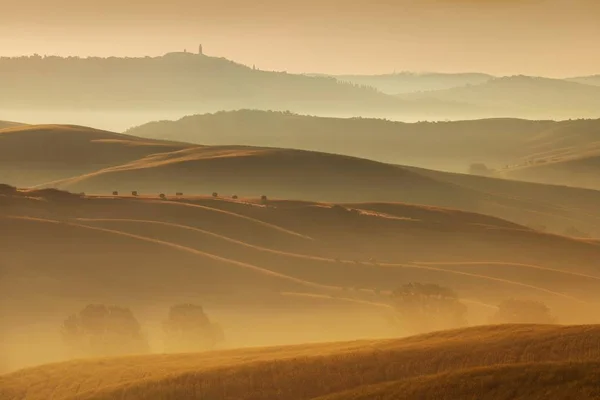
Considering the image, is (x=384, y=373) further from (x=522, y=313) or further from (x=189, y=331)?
(x=522, y=313)

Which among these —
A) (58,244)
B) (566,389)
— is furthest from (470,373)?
(58,244)

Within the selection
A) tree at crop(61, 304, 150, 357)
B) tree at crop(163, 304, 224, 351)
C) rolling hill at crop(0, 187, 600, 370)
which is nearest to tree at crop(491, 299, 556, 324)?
rolling hill at crop(0, 187, 600, 370)

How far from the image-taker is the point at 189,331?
10094cm

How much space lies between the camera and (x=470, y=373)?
53844 millimetres

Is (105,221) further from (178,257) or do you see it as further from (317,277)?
(317,277)

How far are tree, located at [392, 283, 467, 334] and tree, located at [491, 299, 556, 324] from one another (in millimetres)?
4364

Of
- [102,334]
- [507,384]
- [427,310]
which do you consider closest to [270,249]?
[427,310]

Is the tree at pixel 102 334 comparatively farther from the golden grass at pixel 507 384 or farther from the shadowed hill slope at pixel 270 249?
the golden grass at pixel 507 384

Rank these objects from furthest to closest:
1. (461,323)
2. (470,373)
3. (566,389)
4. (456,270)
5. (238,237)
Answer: (238,237) → (456,270) → (461,323) → (470,373) → (566,389)

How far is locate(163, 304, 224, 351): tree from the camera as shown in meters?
99.5

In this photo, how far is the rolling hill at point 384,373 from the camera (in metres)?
51.5

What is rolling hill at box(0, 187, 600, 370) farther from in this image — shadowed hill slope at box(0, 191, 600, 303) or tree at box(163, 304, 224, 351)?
tree at box(163, 304, 224, 351)

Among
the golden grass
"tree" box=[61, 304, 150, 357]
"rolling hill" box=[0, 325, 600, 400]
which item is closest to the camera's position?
the golden grass

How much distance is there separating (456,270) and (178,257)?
135 feet
